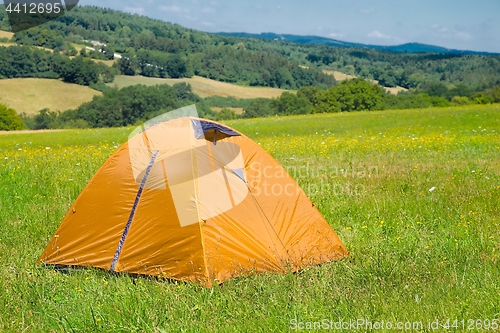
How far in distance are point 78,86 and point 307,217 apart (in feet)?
345

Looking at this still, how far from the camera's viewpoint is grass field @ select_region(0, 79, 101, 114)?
86.8 m

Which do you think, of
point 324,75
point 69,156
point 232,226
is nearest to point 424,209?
point 232,226

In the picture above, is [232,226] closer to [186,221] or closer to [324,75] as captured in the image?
[186,221]

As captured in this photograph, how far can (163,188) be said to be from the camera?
626 cm

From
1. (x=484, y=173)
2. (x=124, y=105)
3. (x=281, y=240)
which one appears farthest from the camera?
(x=124, y=105)

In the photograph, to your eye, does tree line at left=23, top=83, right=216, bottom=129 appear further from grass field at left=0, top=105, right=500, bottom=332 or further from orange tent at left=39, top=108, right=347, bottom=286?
orange tent at left=39, top=108, right=347, bottom=286

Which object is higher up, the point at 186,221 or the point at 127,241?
the point at 186,221

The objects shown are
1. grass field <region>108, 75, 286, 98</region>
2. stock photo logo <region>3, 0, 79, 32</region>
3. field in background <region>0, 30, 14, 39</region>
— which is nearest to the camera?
stock photo logo <region>3, 0, 79, 32</region>

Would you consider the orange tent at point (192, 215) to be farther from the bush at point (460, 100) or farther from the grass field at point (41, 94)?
the grass field at point (41, 94)
